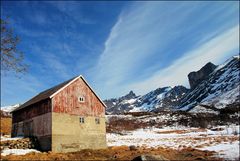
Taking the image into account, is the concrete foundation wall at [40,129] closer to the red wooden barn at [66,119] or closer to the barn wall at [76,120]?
the red wooden barn at [66,119]

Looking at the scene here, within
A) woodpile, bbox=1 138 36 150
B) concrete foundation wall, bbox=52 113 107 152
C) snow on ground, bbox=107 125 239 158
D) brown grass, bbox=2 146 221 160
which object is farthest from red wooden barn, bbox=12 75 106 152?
snow on ground, bbox=107 125 239 158

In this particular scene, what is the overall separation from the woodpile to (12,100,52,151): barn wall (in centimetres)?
112

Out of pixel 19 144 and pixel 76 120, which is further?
pixel 76 120

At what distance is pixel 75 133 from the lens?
32.5m

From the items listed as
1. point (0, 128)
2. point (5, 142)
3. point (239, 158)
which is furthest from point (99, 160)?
point (0, 128)

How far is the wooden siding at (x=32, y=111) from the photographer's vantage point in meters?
31.8

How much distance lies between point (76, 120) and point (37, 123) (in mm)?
5035

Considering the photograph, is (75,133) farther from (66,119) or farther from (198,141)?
(198,141)

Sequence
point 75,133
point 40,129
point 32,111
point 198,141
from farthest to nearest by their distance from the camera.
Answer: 1. point 198,141
2. point 32,111
3. point 75,133
4. point 40,129

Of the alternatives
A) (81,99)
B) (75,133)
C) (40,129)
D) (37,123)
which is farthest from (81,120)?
(37,123)

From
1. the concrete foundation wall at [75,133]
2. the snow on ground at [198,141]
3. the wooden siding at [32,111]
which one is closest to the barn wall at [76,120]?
the concrete foundation wall at [75,133]

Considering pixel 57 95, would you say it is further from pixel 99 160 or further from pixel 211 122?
pixel 211 122

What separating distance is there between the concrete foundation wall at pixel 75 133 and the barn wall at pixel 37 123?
0.86m

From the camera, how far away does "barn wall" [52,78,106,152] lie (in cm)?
3089
